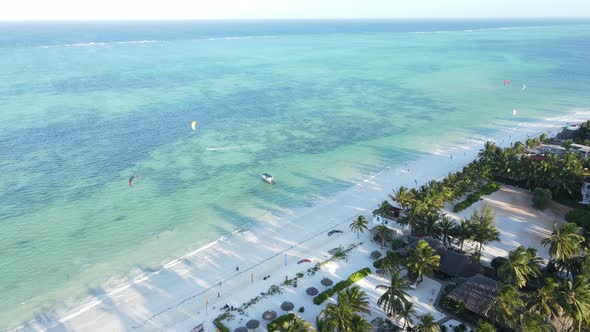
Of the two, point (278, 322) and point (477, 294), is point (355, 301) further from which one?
point (477, 294)

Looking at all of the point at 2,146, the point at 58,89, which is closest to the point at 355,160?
the point at 2,146

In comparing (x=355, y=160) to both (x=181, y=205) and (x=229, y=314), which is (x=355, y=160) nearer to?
(x=181, y=205)

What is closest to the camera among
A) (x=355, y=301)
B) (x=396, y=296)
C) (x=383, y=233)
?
(x=355, y=301)

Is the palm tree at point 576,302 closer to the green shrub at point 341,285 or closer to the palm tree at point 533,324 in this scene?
the palm tree at point 533,324

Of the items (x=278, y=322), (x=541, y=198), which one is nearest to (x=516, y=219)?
(x=541, y=198)

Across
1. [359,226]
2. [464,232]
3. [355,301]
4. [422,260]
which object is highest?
[422,260]

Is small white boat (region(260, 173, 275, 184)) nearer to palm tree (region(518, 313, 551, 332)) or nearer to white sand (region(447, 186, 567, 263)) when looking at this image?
white sand (region(447, 186, 567, 263))
